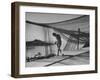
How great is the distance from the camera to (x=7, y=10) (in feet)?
5.85

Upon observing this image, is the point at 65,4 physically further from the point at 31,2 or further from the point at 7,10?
the point at 7,10

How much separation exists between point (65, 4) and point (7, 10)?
49cm

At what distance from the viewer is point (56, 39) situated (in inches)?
77.2

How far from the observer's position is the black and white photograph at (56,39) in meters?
1.88

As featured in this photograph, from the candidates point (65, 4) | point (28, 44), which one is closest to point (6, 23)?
point (28, 44)

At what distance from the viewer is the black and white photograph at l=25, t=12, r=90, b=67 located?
1882 millimetres

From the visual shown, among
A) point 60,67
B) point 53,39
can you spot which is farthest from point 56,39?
point 60,67

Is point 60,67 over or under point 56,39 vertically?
under

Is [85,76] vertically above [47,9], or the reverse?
[47,9]

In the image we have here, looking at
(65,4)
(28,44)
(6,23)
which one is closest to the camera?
(6,23)

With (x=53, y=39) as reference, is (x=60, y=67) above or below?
below

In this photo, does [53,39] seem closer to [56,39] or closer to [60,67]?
[56,39]

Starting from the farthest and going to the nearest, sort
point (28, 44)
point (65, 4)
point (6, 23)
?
point (65, 4) → point (28, 44) → point (6, 23)

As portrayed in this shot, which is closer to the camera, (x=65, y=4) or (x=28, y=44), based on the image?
(x=28, y=44)
